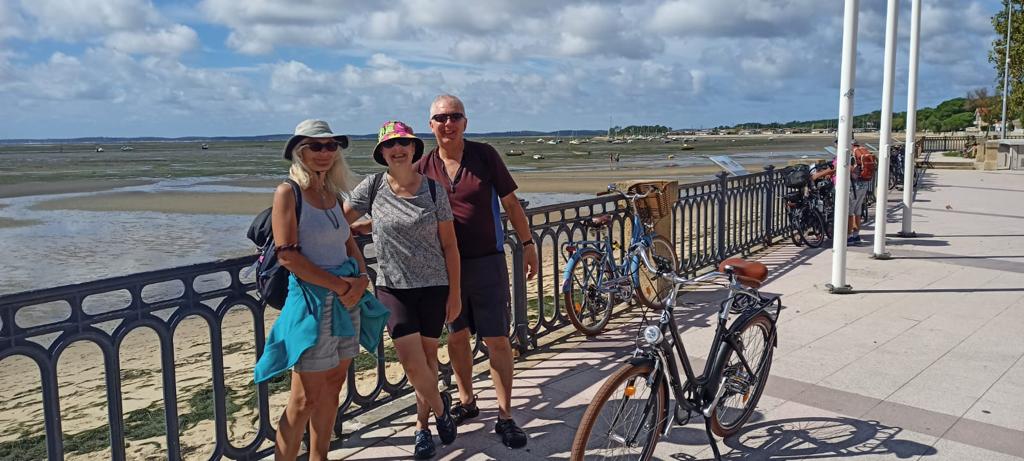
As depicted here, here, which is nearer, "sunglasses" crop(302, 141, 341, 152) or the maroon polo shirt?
"sunglasses" crop(302, 141, 341, 152)

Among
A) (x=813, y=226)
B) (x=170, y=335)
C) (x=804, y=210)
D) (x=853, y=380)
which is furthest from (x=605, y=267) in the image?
(x=813, y=226)

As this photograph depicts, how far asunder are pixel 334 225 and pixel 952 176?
25.2 m

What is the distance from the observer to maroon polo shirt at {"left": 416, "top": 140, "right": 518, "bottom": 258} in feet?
12.6

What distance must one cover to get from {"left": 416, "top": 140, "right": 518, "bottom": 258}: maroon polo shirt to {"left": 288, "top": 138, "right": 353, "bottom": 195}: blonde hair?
67cm

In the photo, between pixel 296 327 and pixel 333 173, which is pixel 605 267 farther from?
pixel 296 327

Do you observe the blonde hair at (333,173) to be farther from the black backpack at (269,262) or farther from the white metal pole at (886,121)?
the white metal pole at (886,121)

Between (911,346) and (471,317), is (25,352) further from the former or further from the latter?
(911,346)

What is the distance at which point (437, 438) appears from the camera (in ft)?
13.1

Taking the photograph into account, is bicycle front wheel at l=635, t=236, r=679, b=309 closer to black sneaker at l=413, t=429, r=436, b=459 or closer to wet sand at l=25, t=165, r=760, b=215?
black sneaker at l=413, t=429, r=436, b=459

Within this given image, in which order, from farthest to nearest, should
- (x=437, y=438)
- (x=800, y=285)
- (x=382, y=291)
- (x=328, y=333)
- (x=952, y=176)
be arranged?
(x=952, y=176), (x=800, y=285), (x=437, y=438), (x=382, y=291), (x=328, y=333)

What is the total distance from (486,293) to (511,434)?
741 millimetres

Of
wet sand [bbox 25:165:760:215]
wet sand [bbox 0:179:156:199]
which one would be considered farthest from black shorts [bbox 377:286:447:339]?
wet sand [bbox 0:179:156:199]

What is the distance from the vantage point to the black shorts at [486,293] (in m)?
3.90

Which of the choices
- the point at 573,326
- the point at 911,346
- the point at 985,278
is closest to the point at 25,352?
the point at 573,326
